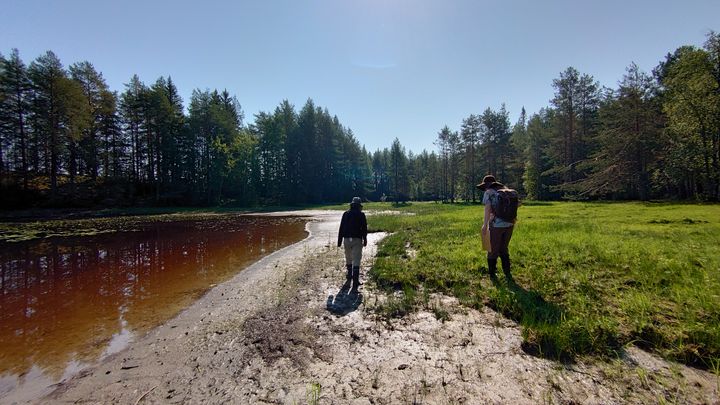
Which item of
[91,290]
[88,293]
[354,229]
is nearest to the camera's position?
[354,229]

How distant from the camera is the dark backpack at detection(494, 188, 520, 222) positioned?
273 inches

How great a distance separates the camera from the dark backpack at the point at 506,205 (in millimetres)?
6941

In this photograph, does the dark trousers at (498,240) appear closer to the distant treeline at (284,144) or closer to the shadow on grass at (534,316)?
the shadow on grass at (534,316)

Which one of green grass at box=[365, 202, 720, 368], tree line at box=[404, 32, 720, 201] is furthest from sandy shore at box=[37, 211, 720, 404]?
tree line at box=[404, 32, 720, 201]

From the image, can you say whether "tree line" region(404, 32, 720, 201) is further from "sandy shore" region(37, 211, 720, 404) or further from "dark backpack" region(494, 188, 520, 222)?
"sandy shore" region(37, 211, 720, 404)

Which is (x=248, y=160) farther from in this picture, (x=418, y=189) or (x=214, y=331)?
(x=418, y=189)

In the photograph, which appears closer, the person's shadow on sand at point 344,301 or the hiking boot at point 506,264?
the person's shadow on sand at point 344,301

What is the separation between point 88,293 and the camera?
8.12 metres

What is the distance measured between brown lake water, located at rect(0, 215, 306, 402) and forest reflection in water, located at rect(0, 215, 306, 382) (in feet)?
0.06

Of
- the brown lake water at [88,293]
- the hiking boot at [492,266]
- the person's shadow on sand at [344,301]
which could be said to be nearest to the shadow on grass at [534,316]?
the hiking boot at [492,266]

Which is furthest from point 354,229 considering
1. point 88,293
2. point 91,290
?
point 91,290

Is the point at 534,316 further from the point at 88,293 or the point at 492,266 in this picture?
the point at 88,293

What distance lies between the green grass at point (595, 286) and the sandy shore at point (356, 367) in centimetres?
37

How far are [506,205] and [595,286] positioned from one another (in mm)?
2368
